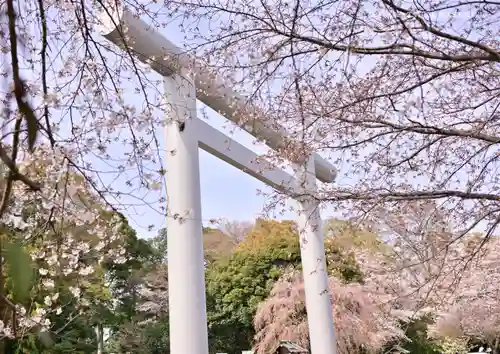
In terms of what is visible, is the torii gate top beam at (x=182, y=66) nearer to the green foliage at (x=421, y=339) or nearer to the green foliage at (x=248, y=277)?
the green foliage at (x=248, y=277)

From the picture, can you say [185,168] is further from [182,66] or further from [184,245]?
[182,66]

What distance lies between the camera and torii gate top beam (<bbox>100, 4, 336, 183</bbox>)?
123 inches

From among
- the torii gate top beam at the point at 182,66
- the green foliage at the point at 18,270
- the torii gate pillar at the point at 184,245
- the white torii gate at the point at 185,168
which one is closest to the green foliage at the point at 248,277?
the torii gate top beam at the point at 182,66

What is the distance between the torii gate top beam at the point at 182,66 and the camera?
3.12 m

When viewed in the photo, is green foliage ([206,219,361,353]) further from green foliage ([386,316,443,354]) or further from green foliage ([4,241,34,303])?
green foliage ([4,241,34,303])

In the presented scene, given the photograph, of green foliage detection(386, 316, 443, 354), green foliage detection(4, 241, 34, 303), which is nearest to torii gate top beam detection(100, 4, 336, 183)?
green foliage detection(4, 241, 34, 303)

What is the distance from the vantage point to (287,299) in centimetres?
930

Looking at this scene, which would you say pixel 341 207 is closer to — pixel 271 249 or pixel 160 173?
pixel 160 173

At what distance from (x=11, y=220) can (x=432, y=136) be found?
2316 millimetres

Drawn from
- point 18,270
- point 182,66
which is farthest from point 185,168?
point 18,270

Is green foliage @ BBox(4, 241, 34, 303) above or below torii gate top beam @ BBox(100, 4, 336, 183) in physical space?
below

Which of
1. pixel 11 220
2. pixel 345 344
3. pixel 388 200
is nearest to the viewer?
pixel 11 220

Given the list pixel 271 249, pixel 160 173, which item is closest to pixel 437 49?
pixel 160 173

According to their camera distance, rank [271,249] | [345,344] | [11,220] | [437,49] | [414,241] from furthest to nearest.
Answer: [271,249] < [345,344] < [414,241] < [437,49] < [11,220]
